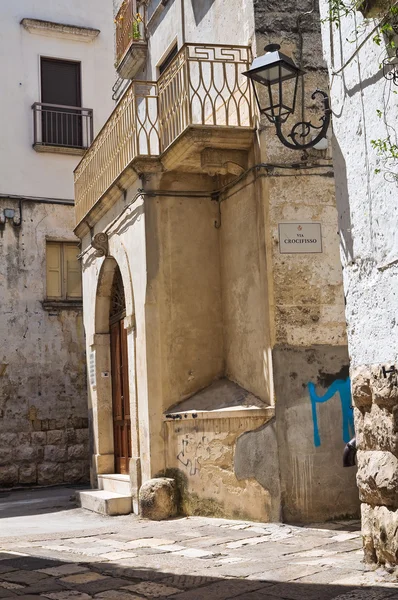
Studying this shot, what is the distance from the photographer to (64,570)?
281 inches

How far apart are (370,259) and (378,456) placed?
1.40m

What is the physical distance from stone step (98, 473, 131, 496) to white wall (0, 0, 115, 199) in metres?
6.38

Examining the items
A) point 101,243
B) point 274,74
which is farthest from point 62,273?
point 274,74

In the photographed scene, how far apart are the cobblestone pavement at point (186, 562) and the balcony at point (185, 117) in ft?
14.1

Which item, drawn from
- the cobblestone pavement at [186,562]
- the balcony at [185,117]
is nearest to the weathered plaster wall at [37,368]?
the balcony at [185,117]

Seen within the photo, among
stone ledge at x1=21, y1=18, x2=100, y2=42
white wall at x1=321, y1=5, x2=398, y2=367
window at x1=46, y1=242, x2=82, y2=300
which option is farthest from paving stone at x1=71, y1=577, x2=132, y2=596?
stone ledge at x1=21, y1=18, x2=100, y2=42

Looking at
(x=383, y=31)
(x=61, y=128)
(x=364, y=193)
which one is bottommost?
(x=364, y=193)

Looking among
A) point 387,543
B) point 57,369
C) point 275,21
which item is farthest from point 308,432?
point 57,369

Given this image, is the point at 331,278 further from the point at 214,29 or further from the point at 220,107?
the point at 214,29

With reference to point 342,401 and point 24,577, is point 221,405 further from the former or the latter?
point 24,577

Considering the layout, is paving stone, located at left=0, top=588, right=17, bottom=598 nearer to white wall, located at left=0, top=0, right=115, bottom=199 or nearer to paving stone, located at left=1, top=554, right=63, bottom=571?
paving stone, located at left=1, top=554, right=63, bottom=571

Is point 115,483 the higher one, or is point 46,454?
point 46,454

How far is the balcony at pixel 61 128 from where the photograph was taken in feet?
55.6

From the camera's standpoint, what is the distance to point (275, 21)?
991cm
